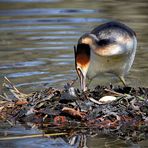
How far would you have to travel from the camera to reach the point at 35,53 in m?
11.4

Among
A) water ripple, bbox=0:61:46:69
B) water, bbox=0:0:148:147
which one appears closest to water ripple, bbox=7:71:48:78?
water, bbox=0:0:148:147

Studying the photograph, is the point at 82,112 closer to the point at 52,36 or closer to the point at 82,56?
the point at 82,56

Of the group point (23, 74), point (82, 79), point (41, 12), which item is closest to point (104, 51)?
point (82, 79)

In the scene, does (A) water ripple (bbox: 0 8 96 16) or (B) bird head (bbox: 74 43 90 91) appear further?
(A) water ripple (bbox: 0 8 96 16)

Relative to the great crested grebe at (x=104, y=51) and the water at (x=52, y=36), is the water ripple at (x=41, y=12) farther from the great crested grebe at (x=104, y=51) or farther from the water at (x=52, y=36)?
the great crested grebe at (x=104, y=51)

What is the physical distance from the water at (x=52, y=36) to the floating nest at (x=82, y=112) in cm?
30

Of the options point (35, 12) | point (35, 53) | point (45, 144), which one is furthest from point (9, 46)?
point (45, 144)

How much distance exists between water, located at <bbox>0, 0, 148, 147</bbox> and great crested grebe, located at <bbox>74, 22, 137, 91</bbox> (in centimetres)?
79

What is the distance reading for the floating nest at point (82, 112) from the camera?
25.5ft

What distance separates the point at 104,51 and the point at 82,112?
2.88 ft

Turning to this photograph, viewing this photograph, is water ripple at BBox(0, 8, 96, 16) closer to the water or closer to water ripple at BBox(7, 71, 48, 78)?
the water

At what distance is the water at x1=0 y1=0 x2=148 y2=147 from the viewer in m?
9.76

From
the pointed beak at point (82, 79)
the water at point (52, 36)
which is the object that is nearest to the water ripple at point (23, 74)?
the water at point (52, 36)

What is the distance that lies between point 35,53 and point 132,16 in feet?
10.5
